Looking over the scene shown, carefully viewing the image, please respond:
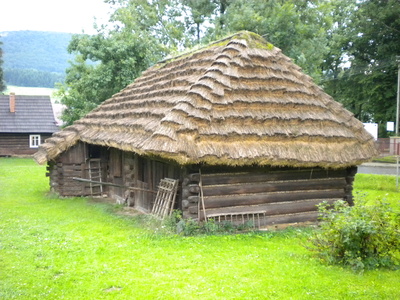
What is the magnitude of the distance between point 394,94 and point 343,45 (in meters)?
6.17

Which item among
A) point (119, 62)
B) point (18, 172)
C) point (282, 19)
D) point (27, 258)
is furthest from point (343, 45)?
point (27, 258)

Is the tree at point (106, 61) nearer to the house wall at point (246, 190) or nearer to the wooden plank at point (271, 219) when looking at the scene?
the house wall at point (246, 190)

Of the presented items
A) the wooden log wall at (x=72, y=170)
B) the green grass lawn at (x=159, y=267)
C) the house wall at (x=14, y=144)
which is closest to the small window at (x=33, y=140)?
the house wall at (x=14, y=144)

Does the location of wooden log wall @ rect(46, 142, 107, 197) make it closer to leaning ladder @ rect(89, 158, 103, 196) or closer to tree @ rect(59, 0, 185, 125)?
leaning ladder @ rect(89, 158, 103, 196)

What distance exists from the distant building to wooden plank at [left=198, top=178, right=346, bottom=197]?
27.7 meters

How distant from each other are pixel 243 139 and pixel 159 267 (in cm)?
392

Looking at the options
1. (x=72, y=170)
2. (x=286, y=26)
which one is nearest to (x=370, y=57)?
(x=286, y=26)

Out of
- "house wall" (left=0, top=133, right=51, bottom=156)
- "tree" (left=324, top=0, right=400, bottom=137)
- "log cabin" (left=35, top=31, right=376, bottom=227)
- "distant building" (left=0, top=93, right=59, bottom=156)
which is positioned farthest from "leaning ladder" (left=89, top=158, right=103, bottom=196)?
"tree" (left=324, top=0, right=400, bottom=137)

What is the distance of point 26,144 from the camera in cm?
3622

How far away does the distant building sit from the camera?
3559 cm

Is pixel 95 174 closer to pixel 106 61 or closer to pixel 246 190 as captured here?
pixel 246 190

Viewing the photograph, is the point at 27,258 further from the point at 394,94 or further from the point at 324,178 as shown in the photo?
the point at 394,94

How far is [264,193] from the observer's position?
1134 cm

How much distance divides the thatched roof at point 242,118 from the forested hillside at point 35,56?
350 ft
